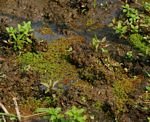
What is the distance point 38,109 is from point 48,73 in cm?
62

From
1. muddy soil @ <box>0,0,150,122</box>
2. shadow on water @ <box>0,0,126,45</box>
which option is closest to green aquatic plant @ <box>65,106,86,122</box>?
muddy soil @ <box>0,0,150,122</box>

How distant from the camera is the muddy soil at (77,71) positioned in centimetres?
385

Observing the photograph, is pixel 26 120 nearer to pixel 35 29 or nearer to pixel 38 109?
pixel 38 109

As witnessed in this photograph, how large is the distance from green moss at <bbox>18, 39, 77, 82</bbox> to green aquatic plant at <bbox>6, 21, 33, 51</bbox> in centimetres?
14

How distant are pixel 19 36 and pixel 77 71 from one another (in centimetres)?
82

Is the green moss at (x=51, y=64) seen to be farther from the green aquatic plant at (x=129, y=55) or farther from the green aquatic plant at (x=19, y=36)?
the green aquatic plant at (x=129, y=55)

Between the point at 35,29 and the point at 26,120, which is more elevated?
the point at 35,29

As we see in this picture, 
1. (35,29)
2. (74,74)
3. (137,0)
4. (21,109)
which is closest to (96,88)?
(74,74)

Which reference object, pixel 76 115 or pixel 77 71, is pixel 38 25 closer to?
pixel 77 71

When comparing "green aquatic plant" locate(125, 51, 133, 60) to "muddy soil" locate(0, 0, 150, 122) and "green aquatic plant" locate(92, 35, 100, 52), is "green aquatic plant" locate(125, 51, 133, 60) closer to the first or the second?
"muddy soil" locate(0, 0, 150, 122)

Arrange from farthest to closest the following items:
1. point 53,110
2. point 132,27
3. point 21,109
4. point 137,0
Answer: point 137,0 → point 132,27 → point 21,109 → point 53,110

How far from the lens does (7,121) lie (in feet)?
12.0

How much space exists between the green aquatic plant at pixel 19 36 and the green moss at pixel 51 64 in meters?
0.14

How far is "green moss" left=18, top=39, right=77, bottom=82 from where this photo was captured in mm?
4160
